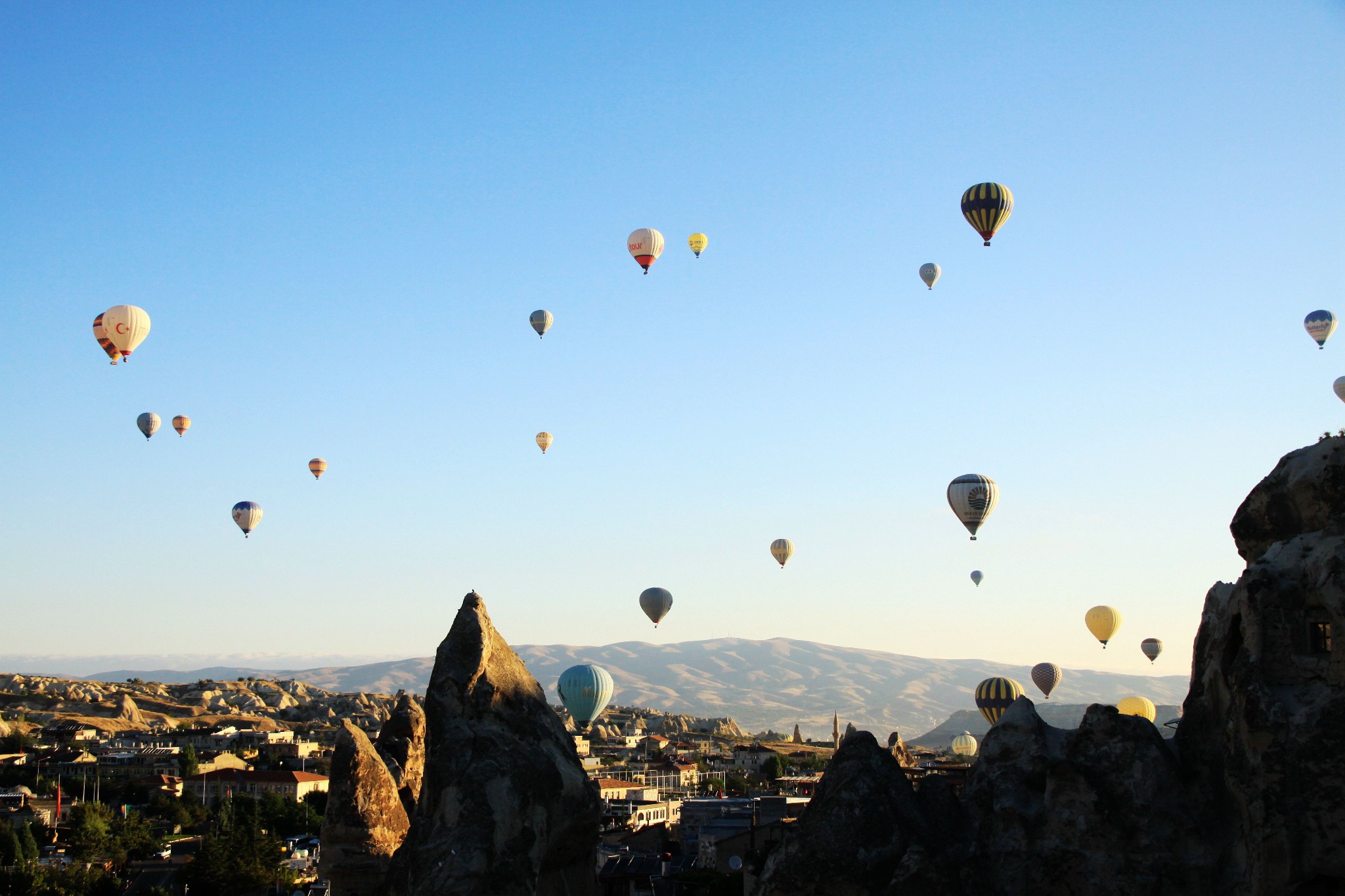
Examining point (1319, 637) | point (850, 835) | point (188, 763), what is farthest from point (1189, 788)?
point (188, 763)

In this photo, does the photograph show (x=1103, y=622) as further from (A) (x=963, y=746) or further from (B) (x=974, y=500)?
(A) (x=963, y=746)

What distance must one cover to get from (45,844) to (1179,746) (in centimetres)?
7322

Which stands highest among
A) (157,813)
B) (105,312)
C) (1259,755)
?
(105,312)

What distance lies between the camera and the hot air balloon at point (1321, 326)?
2522 inches

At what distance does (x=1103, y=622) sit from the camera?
77.6 metres

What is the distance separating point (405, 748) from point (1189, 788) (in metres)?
13.1

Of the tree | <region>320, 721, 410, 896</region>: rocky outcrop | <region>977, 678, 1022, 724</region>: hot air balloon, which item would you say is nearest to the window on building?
<region>320, 721, 410, 896</region>: rocky outcrop

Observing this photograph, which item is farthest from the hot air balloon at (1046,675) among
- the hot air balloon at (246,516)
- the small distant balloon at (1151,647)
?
the hot air balloon at (246,516)

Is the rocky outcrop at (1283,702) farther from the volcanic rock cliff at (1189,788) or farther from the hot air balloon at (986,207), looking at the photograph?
the hot air balloon at (986,207)

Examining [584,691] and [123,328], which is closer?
[123,328]

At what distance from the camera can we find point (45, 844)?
75.0m

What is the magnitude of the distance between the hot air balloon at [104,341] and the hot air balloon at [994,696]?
48442mm

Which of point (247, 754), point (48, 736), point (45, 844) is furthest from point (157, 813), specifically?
point (48, 736)

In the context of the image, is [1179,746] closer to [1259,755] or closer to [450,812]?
[1259,755]
